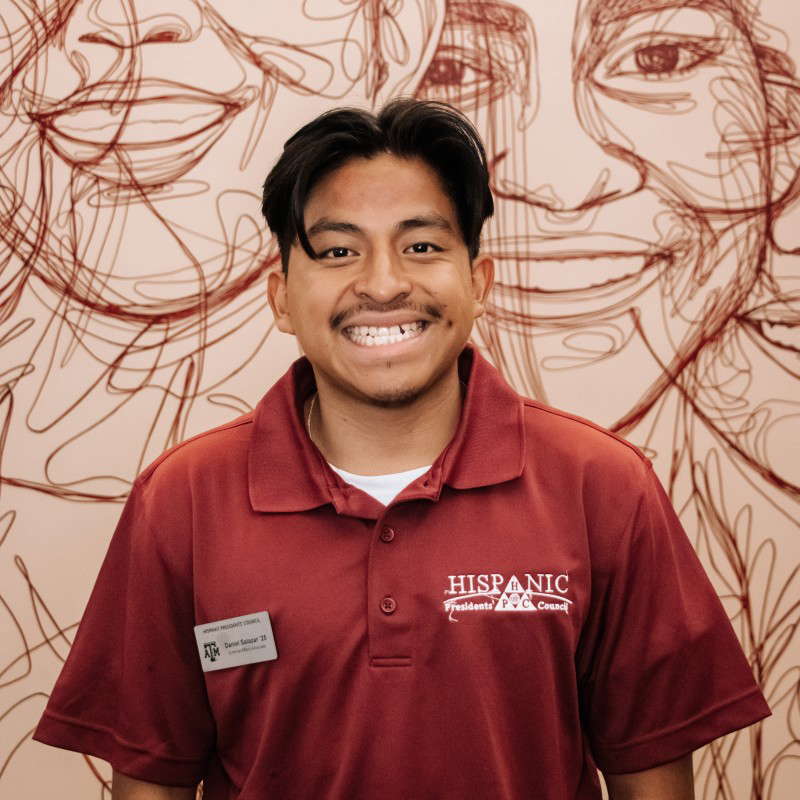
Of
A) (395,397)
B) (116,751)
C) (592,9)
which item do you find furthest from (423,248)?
(116,751)

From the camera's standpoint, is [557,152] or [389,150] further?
[557,152]

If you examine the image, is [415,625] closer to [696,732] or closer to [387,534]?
[387,534]

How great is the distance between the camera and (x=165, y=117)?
1474 millimetres

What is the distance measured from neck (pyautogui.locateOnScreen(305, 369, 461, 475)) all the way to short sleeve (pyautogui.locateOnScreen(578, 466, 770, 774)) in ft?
0.82

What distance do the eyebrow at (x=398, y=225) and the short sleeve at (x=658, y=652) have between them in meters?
0.39

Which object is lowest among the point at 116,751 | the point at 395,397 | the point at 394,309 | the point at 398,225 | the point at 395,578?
the point at 116,751

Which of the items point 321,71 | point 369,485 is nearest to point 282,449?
point 369,485

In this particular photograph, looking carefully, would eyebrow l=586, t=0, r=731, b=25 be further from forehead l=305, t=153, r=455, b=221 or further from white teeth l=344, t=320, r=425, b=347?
white teeth l=344, t=320, r=425, b=347

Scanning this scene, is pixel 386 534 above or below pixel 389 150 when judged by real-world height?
below

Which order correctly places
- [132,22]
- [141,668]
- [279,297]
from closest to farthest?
[141,668] < [279,297] < [132,22]

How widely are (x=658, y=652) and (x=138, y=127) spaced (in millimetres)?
1059

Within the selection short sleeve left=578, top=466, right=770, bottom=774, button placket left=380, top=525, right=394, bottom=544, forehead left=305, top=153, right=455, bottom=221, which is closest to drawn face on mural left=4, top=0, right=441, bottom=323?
forehead left=305, top=153, right=455, bottom=221

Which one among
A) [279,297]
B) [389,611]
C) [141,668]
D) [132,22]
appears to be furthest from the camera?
[132,22]

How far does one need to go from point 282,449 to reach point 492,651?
1.13ft
